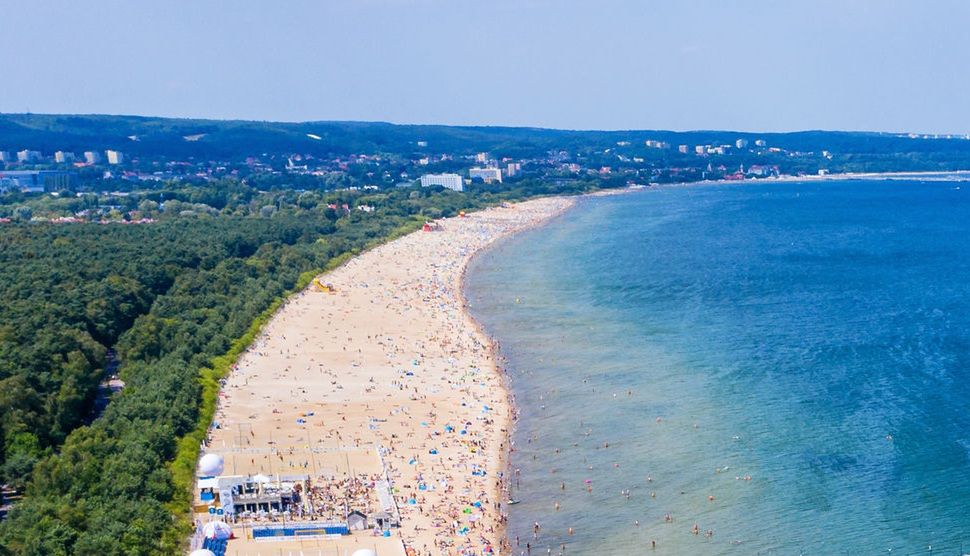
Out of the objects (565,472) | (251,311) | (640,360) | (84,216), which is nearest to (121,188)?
(84,216)

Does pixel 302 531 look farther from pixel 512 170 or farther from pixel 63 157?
pixel 63 157

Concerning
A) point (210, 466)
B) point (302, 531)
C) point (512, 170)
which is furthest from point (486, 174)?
point (302, 531)

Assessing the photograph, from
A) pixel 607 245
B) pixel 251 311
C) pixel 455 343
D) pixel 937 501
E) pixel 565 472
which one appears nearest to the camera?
pixel 937 501

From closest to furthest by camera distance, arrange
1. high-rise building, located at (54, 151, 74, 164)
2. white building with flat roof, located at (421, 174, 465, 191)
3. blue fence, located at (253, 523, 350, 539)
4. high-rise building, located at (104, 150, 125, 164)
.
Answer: blue fence, located at (253, 523, 350, 539) < white building with flat roof, located at (421, 174, 465, 191) < high-rise building, located at (54, 151, 74, 164) < high-rise building, located at (104, 150, 125, 164)

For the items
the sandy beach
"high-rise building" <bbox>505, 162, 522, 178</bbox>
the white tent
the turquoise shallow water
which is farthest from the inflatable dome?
"high-rise building" <bbox>505, 162, 522, 178</bbox>

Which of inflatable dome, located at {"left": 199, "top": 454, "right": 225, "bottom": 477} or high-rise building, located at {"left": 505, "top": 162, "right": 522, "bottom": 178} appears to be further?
high-rise building, located at {"left": 505, "top": 162, "right": 522, "bottom": 178}

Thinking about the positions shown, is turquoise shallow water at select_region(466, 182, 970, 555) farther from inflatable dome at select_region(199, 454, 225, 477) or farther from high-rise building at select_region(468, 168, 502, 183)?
high-rise building at select_region(468, 168, 502, 183)

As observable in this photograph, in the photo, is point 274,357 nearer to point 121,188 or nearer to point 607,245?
point 607,245
